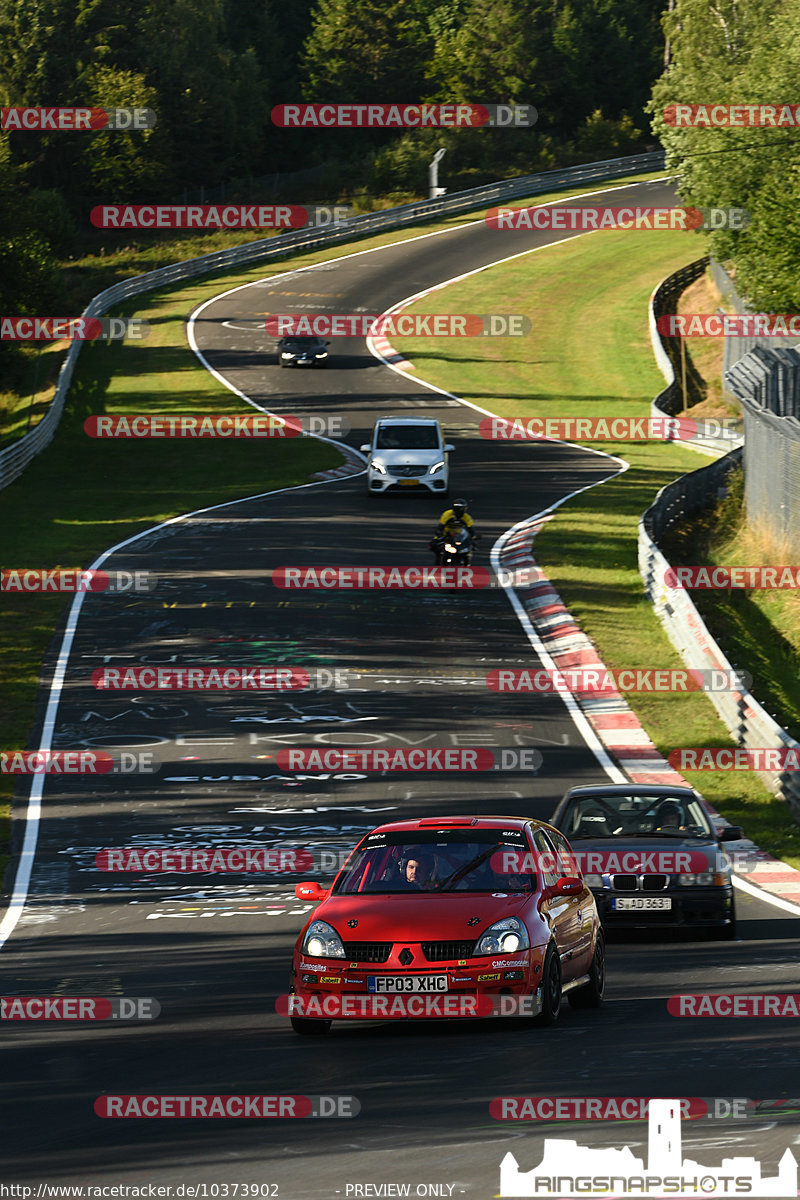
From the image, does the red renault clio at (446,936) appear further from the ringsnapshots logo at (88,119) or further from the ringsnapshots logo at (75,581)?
the ringsnapshots logo at (88,119)

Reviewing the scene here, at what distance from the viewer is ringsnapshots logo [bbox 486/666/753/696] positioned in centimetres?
2592

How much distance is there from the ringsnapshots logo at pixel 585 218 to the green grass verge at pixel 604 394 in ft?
2.73

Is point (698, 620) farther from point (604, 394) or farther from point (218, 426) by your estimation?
point (604, 394)

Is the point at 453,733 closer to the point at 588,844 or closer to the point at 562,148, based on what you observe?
the point at 588,844

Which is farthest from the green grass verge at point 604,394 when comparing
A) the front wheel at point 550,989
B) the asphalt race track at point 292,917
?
the front wheel at point 550,989

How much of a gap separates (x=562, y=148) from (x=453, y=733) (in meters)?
85.0

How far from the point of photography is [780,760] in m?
20.5

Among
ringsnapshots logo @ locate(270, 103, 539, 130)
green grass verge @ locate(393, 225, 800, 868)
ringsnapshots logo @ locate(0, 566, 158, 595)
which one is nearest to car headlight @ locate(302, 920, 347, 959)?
green grass verge @ locate(393, 225, 800, 868)

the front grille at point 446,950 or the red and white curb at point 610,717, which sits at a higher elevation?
the front grille at point 446,950

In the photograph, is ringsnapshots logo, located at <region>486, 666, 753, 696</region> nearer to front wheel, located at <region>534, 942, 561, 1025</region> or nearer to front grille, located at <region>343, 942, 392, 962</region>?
front wheel, located at <region>534, 942, 561, 1025</region>

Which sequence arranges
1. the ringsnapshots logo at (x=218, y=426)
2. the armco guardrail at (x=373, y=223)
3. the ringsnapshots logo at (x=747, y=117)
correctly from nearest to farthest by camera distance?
the ringsnapshots logo at (x=747, y=117) → the ringsnapshots logo at (x=218, y=426) → the armco guardrail at (x=373, y=223)

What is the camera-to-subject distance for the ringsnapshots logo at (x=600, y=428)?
52344 millimetres

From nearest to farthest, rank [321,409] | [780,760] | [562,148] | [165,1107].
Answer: [165,1107] → [780,760] → [321,409] → [562,148]

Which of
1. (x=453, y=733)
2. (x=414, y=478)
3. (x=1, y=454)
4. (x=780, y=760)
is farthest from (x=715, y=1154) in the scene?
(x=1, y=454)
